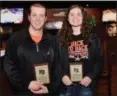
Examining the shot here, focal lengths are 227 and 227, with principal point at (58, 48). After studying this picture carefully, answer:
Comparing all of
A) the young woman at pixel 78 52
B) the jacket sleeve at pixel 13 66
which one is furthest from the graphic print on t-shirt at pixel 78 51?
the jacket sleeve at pixel 13 66

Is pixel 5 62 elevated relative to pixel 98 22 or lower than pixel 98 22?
lower

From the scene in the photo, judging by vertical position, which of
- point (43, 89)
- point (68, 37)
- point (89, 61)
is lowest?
point (43, 89)

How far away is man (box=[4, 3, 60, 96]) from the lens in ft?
4.99

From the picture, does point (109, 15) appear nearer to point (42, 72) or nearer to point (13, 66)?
point (42, 72)

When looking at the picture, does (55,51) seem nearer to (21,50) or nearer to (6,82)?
(21,50)

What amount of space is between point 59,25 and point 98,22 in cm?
27

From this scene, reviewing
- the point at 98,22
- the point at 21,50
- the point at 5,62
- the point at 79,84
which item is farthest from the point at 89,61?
the point at 5,62

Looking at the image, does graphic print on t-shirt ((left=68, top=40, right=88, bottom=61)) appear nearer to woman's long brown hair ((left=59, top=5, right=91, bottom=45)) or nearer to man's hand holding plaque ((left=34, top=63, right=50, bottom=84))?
woman's long brown hair ((left=59, top=5, right=91, bottom=45))

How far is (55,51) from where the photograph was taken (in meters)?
1.55

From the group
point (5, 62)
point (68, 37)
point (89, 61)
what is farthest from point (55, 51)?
point (5, 62)

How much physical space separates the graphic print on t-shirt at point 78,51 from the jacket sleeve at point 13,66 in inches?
14.5

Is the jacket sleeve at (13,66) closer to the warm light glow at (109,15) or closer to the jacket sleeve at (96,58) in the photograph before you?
the jacket sleeve at (96,58)

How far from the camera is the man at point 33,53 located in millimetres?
1522

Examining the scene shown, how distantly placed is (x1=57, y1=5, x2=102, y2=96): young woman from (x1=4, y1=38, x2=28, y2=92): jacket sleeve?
11.9 inches
